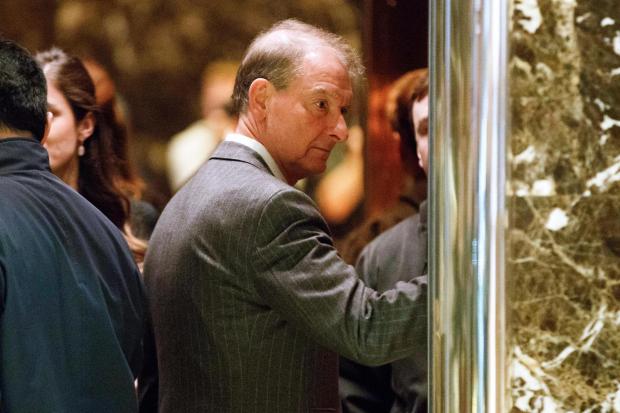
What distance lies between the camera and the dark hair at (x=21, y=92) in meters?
1.61

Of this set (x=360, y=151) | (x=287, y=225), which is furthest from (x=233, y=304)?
(x=360, y=151)

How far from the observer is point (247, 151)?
1.73 meters

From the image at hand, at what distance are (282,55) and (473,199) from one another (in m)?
0.72

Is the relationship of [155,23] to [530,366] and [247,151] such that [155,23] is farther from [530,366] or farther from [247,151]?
[530,366]

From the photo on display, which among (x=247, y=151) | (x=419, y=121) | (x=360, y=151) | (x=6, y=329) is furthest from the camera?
(x=360, y=151)

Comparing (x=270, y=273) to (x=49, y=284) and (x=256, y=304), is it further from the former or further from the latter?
(x=49, y=284)

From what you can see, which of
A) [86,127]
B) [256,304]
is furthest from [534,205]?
[86,127]

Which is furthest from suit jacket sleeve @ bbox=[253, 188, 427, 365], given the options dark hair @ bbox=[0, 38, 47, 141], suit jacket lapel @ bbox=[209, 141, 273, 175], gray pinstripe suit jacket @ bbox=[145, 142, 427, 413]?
dark hair @ bbox=[0, 38, 47, 141]

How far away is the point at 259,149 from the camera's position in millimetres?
1754

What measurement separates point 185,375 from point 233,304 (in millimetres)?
164

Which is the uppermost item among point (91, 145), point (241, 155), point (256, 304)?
point (241, 155)

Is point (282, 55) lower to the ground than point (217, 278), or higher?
higher

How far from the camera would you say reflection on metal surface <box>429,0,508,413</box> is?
1.13m

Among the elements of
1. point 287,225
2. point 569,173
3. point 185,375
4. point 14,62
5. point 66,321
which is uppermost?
point 14,62
